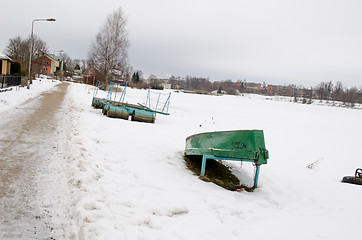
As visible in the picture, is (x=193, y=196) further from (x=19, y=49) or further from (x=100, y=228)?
(x=19, y=49)

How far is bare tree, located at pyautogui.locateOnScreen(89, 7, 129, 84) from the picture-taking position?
38.2 m

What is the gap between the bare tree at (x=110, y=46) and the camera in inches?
1502

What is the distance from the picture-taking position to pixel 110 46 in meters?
38.0

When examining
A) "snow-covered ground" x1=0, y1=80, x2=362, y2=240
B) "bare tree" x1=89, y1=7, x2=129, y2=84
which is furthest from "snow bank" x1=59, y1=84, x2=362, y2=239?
"bare tree" x1=89, y1=7, x2=129, y2=84

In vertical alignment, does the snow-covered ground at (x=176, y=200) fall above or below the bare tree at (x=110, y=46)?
below

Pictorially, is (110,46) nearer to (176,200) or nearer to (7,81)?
(7,81)

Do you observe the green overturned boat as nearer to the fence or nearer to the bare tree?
the fence

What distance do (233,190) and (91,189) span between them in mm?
2904

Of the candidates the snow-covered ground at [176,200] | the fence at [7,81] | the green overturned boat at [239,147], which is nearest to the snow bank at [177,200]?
the snow-covered ground at [176,200]

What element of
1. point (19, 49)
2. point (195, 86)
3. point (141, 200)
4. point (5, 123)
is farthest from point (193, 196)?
point (195, 86)

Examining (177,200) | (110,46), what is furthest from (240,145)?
(110,46)

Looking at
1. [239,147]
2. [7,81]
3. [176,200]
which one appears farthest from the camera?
[7,81]

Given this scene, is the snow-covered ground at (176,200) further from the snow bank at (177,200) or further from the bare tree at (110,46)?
the bare tree at (110,46)

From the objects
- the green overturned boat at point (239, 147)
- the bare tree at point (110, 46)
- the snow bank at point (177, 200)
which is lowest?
the snow bank at point (177, 200)
